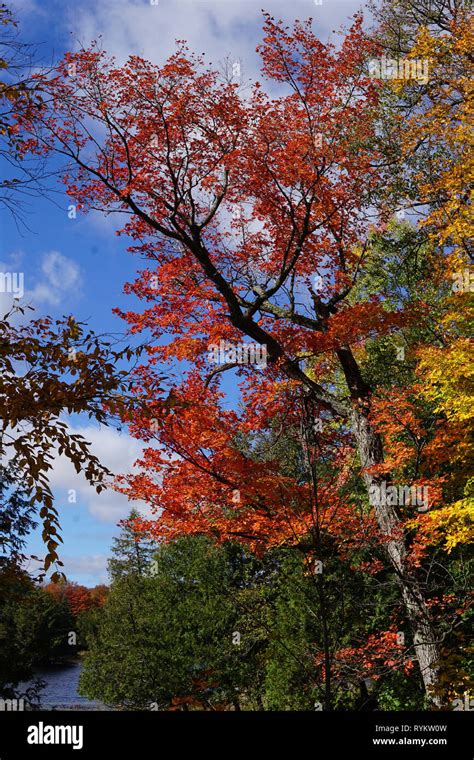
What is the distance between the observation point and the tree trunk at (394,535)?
11.6 meters

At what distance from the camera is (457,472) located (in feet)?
45.1

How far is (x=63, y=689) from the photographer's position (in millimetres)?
47469

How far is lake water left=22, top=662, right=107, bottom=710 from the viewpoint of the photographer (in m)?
38.0

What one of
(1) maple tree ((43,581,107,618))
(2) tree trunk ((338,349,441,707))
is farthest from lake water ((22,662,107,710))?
(2) tree trunk ((338,349,441,707))

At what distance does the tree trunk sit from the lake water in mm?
24374

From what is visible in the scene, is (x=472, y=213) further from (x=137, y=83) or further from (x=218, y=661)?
(x=218, y=661)

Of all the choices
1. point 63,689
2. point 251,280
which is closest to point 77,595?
point 63,689

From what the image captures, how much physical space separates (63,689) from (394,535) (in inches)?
1680

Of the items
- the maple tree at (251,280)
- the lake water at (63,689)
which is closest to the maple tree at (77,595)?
the lake water at (63,689)

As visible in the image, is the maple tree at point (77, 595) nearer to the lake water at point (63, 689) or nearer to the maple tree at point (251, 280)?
the lake water at point (63, 689)

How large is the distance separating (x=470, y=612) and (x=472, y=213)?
8472 millimetres
